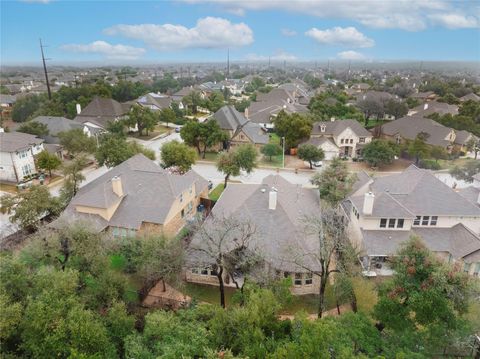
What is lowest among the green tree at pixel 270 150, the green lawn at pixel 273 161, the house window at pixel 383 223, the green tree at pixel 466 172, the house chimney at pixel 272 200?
the green lawn at pixel 273 161

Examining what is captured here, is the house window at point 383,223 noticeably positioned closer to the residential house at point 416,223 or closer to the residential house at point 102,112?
the residential house at point 416,223

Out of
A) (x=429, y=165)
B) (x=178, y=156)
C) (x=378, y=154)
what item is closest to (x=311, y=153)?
(x=378, y=154)

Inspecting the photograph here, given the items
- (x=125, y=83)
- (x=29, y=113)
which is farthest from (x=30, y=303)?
(x=125, y=83)

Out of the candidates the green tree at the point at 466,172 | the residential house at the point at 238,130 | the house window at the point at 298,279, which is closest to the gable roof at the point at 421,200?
the house window at the point at 298,279

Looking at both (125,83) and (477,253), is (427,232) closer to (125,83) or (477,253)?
(477,253)

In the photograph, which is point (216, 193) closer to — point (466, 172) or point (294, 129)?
point (294, 129)
